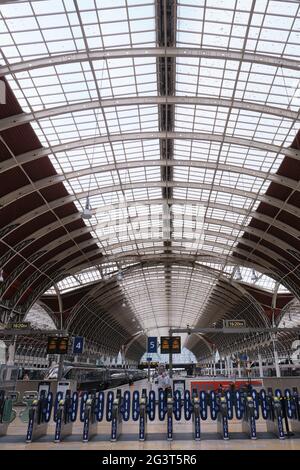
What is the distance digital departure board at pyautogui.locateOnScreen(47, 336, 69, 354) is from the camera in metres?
34.0

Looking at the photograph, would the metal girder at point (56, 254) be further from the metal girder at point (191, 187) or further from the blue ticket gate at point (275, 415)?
the blue ticket gate at point (275, 415)

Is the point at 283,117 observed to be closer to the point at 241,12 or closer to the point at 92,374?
the point at 241,12

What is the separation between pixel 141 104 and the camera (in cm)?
2470

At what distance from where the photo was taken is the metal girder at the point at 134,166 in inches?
1163

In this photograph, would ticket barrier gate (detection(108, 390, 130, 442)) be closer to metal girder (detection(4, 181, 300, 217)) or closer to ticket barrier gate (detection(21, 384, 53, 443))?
ticket barrier gate (detection(21, 384, 53, 443))

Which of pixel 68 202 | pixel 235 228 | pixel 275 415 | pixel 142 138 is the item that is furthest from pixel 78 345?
pixel 275 415

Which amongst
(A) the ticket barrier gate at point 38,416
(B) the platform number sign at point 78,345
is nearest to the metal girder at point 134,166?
(B) the platform number sign at point 78,345

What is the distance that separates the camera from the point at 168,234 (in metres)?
47.4

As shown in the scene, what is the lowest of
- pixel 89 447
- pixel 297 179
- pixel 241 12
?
pixel 89 447

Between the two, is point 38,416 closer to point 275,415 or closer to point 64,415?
point 64,415
